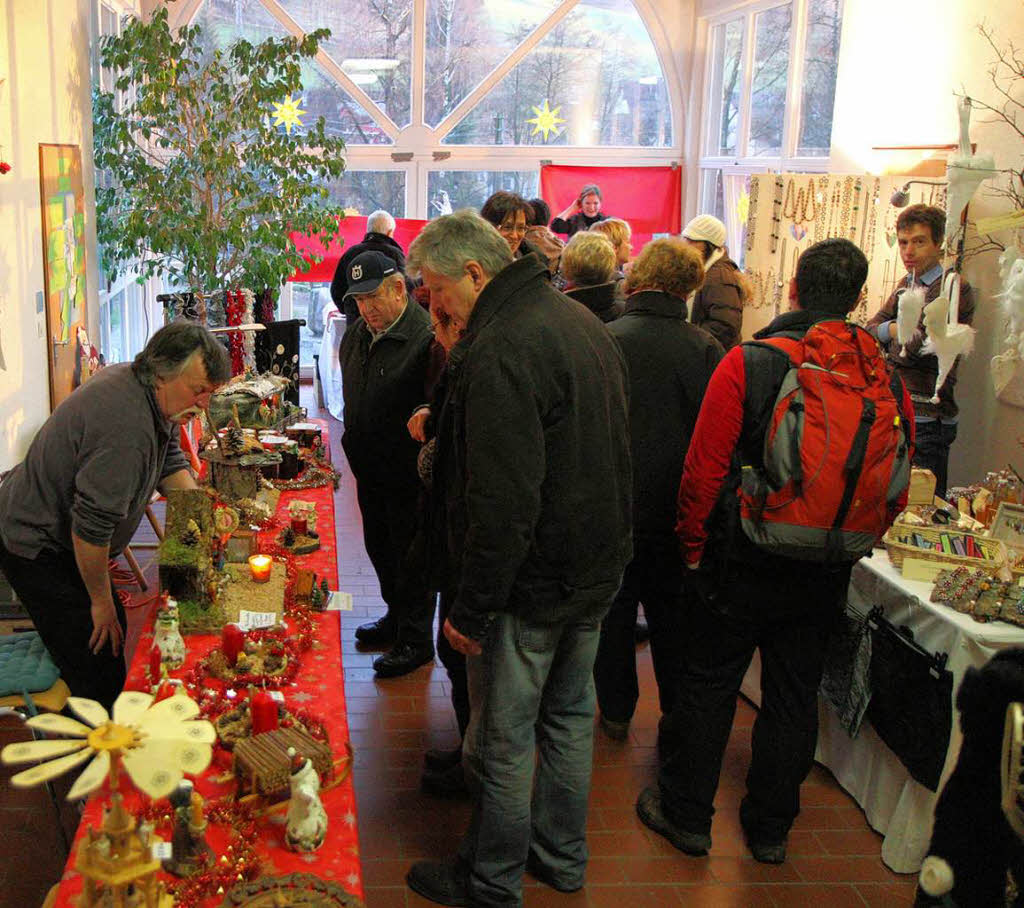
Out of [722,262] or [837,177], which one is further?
[837,177]

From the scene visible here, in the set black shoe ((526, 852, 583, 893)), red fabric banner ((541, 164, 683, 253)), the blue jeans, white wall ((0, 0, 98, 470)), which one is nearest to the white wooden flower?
the blue jeans

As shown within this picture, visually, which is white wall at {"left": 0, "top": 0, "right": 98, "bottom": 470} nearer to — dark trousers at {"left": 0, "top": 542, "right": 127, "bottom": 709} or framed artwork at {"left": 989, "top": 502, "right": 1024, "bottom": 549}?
dark trousers at {"left": 0, "top": 542, "right": 127, "bottom": 709}

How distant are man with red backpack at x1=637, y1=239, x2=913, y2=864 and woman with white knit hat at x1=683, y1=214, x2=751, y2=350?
2.04 m

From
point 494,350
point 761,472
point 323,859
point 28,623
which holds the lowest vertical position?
point 28,623

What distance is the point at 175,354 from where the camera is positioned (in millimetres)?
2814

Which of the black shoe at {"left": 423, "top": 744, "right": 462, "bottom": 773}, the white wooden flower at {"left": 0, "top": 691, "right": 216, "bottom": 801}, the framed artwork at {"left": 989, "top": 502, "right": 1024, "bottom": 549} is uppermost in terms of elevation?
the white wooden flower at {"left": 0, "top": 691, "right": 216, "bottom": 801}

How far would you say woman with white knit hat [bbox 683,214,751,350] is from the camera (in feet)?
A: 16.7

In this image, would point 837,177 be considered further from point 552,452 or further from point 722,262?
point 552,452

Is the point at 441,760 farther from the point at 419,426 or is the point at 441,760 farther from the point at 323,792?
the point at 323,792

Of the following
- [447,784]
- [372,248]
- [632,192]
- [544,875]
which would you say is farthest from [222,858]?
[632,192]

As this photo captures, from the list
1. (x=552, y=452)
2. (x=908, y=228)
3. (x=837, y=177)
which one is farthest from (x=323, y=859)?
(x=837, y=177)

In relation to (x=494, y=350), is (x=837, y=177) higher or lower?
higher

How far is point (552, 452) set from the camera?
2.48 metres

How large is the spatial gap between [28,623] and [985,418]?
432 cm
